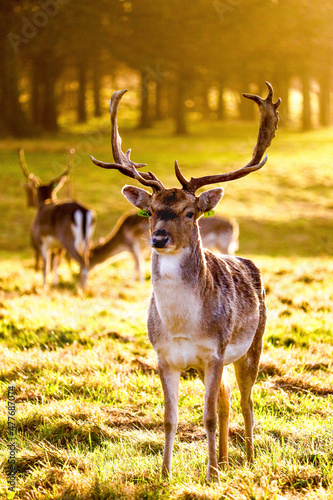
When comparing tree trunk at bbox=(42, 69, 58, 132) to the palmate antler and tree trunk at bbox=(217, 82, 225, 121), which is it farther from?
the palmate antler

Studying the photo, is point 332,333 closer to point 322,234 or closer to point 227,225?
point 227,225

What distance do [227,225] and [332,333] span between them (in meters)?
6.67

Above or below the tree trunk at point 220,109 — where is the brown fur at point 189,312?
below

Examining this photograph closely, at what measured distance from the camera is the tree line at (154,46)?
29.9 m

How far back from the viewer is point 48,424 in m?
4.85

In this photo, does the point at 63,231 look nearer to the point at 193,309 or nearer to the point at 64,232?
the point at 64,232

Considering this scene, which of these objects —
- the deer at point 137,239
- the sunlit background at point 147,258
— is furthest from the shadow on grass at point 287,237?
the deer at point 137,239

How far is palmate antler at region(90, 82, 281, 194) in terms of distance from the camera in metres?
4.34

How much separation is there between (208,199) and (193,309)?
75 centimetres

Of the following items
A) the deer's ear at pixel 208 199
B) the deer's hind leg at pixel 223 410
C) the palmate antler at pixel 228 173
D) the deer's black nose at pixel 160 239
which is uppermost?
the palmate antler at pixel 228 173

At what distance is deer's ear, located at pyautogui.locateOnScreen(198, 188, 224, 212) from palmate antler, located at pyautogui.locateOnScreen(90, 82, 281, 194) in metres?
0.07

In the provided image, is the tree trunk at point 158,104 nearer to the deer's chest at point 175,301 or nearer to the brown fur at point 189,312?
the brown fur at point 189,312

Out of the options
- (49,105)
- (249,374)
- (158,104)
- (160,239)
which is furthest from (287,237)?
(158,104)

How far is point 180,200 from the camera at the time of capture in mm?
4227
